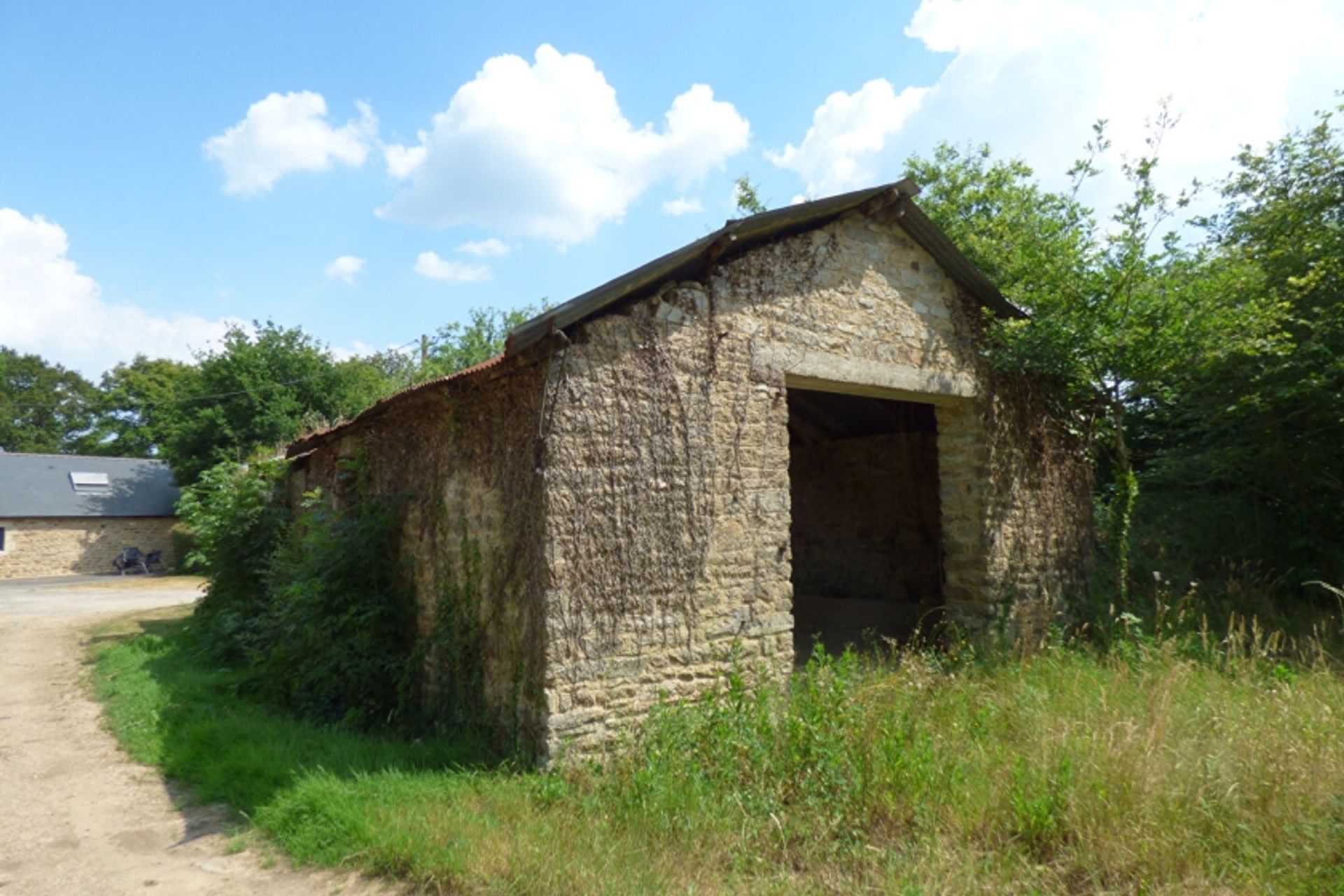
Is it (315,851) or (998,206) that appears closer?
(315,851)

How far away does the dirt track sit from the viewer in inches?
162

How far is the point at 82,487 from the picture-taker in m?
28.4

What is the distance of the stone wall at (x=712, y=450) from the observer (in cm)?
528

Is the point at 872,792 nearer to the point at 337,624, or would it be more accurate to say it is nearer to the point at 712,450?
the point at 712,450

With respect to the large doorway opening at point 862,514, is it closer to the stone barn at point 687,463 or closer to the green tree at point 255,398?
the stone barn at point 687,463

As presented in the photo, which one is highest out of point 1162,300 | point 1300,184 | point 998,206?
point 998,206

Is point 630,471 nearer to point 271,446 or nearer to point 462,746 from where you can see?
point 462,746

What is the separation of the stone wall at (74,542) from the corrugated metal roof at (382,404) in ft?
73.9

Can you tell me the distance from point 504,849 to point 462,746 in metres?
1.82

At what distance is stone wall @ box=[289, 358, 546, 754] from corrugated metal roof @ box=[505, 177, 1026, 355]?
0.48m

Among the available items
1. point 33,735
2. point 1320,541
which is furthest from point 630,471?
point 1320,541

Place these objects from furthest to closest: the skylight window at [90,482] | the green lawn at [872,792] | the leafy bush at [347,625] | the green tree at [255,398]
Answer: the skylight window at [90,482], the green tree at [255,398], the leafy bush at [347,625], the green lawn at [872,792]

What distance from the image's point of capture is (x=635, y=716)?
5395 mm

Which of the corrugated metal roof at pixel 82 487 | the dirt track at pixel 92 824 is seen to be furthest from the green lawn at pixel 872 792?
the corrugated metal roof at pixel 82 487
